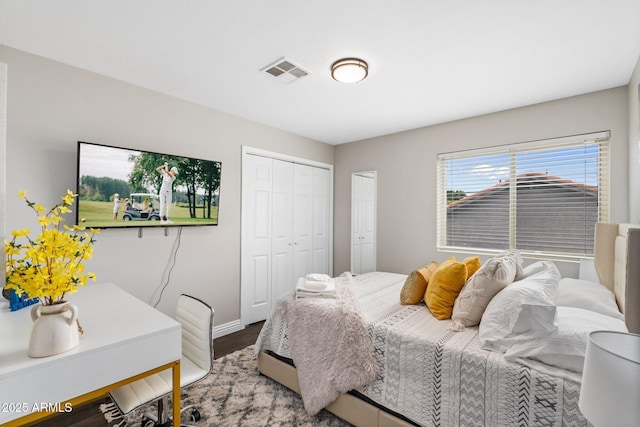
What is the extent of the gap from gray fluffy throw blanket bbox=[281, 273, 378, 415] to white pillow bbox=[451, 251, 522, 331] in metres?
0.61

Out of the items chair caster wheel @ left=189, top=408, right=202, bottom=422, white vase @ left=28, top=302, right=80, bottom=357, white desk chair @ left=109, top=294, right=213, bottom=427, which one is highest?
white vase @ left=28, top=302, right=80, bottom=357

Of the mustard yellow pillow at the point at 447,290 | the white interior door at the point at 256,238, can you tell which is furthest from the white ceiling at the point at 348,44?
the mustard yellow pillow at the point at 447,290

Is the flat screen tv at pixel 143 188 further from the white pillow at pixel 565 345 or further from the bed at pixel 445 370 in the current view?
the white pillow at pixel 565 345

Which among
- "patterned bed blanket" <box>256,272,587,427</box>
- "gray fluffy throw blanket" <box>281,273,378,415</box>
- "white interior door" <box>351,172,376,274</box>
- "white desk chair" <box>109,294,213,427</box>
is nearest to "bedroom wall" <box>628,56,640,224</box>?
"patterned bed blanket" <box>256,272,587,427</box>

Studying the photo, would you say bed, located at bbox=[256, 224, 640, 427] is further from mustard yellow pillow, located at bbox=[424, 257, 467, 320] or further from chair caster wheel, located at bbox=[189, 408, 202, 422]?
chair caster wheel, located at bbox=[189, 408, 202, 422]

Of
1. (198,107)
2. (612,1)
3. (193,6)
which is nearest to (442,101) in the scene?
(612,1)

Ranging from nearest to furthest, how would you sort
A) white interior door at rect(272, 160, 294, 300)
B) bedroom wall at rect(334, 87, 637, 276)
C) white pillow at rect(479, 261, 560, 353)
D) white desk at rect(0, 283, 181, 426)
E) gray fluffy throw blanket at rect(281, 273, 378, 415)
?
white desk at rect(0, 283, 181, 426), white pillow at rect(479, 261, 560, 353), gray fluffy throw blanket at rect(281, 273, 378, 415), bedroom wall at rect(334, 87, 637, 276), white interior door at rect(272, 160, 294, 300)

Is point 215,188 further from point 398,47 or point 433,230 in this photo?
point 433,230

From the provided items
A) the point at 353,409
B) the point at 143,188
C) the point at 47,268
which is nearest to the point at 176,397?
the point at 47,268

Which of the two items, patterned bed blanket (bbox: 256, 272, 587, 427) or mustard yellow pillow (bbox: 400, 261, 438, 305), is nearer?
patterned bed blanket (bbox: 256, 272, 587, 427)

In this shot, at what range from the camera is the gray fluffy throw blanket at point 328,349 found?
1.86m

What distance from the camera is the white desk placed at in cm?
101

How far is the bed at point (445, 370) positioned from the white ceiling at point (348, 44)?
1.29 meters

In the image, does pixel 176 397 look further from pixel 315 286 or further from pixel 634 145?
pixel 634 145
